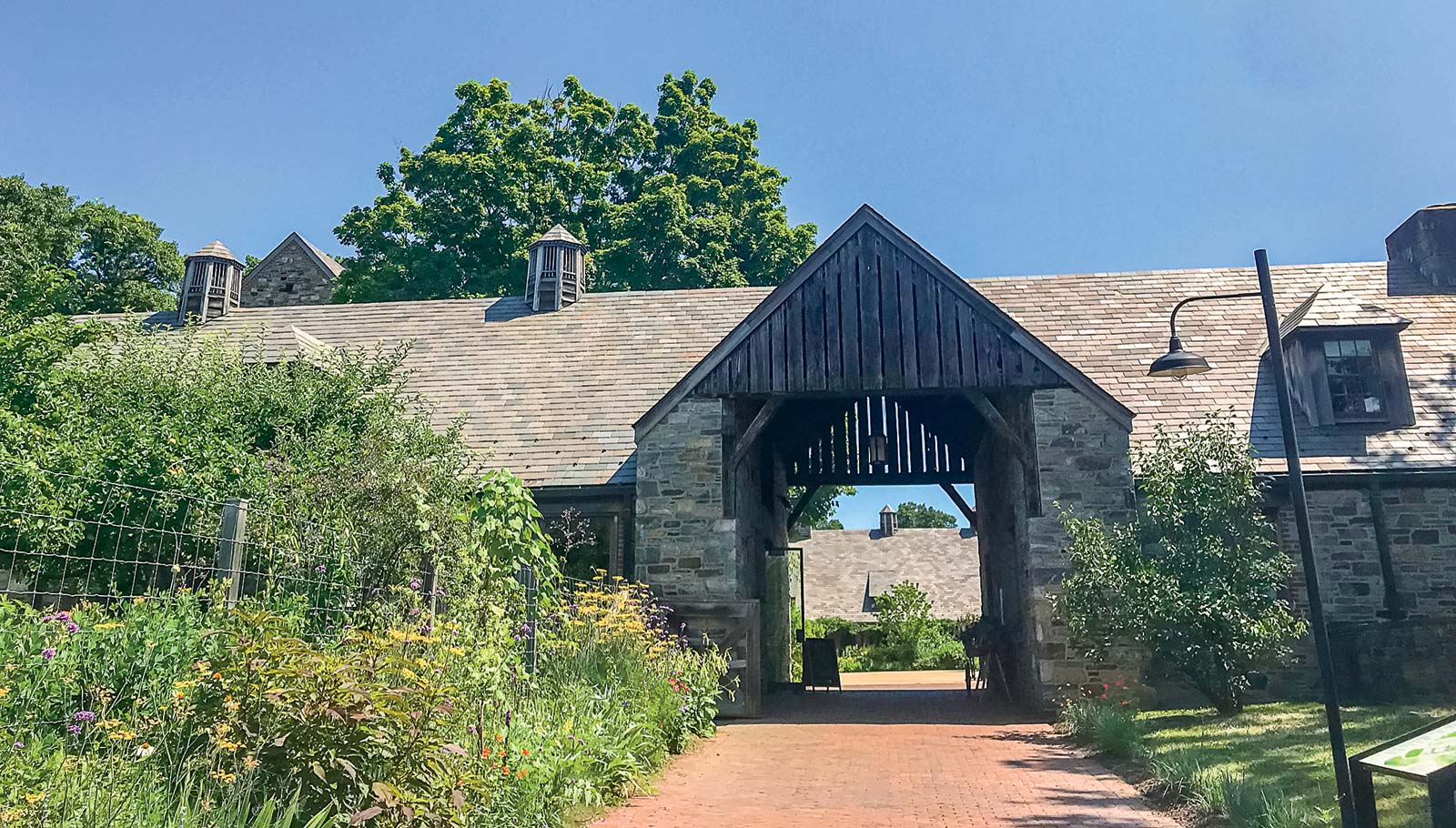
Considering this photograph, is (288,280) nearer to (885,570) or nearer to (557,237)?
(557,237)

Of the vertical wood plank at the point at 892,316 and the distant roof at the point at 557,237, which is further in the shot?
the distant roof at the point at 557,237

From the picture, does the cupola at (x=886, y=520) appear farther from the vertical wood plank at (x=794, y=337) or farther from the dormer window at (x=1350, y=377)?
the vertical wood plank at (x=794, y=337)

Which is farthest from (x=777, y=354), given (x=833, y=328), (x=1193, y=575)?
(x=1193, y=575)

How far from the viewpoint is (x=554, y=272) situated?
20.3m

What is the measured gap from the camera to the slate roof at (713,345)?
46.8 feet

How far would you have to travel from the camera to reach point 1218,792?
20.5 ft

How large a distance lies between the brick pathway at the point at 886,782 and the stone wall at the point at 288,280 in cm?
2395

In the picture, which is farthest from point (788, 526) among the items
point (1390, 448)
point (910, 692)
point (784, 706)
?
point (1390, 448)

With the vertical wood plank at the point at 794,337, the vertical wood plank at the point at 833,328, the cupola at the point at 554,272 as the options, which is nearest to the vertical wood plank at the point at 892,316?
the vertical wood plank at the point at 833,328

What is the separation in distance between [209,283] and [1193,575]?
67.0ft

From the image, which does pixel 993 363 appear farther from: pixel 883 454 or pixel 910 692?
pixel 910 692

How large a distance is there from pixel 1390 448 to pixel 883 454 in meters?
7.09

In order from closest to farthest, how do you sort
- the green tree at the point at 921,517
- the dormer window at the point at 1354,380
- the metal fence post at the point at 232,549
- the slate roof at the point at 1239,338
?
1. the metal fence post at the point at 232,549
2. the slate roof at the point at 1239,338
3. the dormer window at the point at 1354,380
4. the green tree at the point at 921,517

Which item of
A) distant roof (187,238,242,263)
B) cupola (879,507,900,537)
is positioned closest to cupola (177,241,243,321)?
distant roof (187,238,242,263)
